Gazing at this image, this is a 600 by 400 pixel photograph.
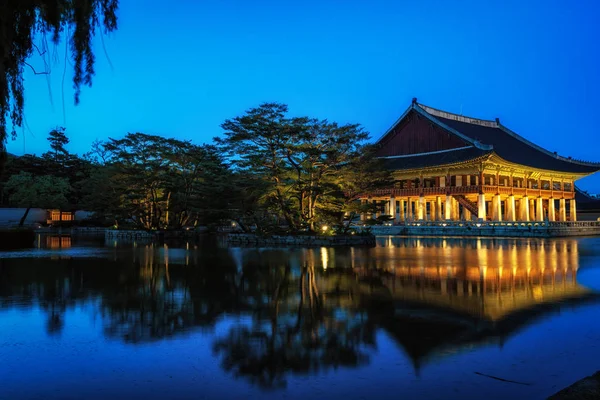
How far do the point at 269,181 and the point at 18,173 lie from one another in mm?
51595

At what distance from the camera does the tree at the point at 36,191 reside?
57.5m

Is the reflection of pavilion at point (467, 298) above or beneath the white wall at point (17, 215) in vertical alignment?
beneath

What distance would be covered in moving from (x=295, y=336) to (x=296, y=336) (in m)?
0.02

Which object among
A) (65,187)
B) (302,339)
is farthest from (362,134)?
(65,187)

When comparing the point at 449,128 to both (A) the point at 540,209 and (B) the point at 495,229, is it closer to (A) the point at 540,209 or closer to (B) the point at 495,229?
(B) the point at 495,229

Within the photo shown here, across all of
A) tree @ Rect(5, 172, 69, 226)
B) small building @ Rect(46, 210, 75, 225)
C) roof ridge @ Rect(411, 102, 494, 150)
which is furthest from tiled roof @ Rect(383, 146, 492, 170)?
small building @ Rect(46, 210, 75, 225)

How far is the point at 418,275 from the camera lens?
1452 centimetres

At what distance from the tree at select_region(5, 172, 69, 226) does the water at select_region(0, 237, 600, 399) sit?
4948cm

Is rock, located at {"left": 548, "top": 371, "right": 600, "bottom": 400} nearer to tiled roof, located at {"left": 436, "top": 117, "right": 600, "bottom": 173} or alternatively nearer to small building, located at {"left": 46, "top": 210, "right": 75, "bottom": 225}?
tiled roof, located at {"left": 436, "top": 117, "right": 600, "bottom": 173}

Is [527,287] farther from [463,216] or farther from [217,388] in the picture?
[463,216]

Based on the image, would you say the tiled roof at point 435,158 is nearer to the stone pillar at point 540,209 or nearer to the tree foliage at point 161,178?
the stone pillar at point 540,209

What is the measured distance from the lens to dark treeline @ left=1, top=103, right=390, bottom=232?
101 feet

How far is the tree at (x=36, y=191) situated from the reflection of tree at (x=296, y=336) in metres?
55.8

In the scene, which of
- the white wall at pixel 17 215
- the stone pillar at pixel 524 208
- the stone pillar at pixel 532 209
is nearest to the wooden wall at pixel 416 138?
the stone pillar at pixel 524 208
